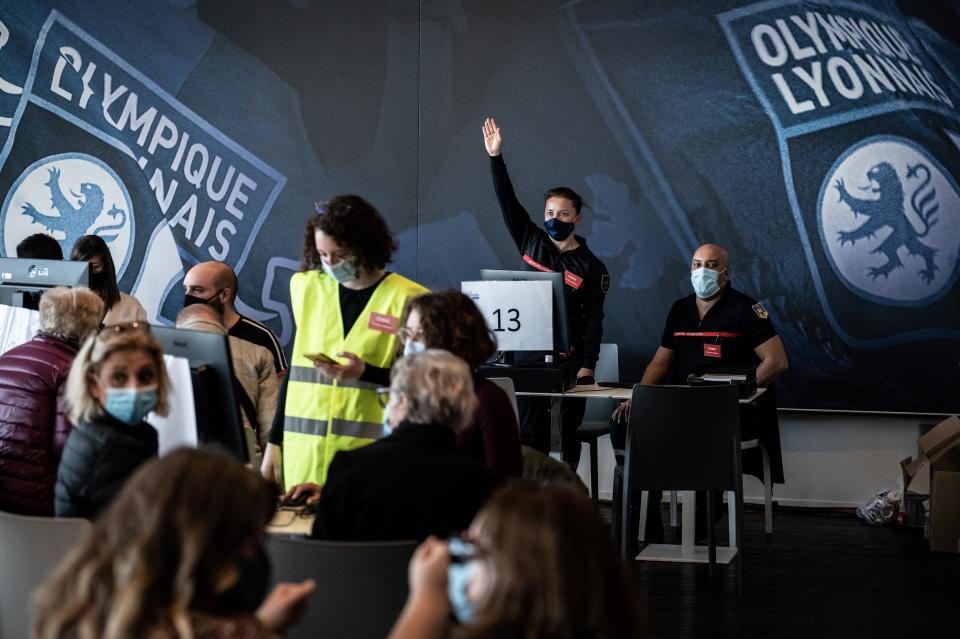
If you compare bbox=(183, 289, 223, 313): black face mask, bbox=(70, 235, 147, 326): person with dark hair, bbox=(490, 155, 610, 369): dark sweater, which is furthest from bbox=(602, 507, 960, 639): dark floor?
bbox=(70, 235, 147, 326): person with dark hair

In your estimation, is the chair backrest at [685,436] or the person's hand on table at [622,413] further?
the person's hand on table at [622,413]

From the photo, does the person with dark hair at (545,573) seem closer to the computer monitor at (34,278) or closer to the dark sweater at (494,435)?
the dark sweater at (494,435)

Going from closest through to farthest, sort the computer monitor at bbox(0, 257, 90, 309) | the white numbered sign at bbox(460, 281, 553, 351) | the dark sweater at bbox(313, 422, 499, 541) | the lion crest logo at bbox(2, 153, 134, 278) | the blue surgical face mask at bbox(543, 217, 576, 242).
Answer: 1. the dark sweater at bbox(313, 422, 499, 541)
2. the computer monitor at bbox(0, 257, 90, 309)
3. the white numbered sign at bbox(460, 281, 553, 351)
4. the blue surgical face mask at bbox(543, 217, 576, 242)
5. the lion crest logo at bbox(2, 153, 134, 278)

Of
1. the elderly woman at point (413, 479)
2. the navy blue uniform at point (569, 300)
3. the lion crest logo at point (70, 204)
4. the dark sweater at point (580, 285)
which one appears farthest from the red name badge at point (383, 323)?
the lion crest logo at point (70, 204)

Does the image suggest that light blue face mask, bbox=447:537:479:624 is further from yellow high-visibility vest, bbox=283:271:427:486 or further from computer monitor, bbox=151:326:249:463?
yellow high-visibility vest, bbox=283:271:427:486

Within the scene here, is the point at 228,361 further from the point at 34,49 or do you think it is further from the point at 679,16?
the point at 34,49

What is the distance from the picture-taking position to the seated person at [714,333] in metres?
6.21

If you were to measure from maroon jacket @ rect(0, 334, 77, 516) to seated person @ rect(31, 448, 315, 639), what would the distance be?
2.05m

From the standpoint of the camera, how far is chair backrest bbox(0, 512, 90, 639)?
272 centimetres

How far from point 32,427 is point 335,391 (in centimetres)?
91

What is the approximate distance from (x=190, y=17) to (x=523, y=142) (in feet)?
8.19

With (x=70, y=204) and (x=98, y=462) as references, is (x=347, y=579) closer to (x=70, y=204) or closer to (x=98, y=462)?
(x=98, y=462)

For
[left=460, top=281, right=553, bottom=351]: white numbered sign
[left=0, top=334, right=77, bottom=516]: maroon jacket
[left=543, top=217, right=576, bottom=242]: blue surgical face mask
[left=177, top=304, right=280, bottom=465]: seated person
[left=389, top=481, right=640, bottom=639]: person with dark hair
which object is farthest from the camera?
[left=543, top=217, right=576, bottom=242]: blue surgical face mask

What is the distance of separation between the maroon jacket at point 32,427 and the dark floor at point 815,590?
90.2 inches
